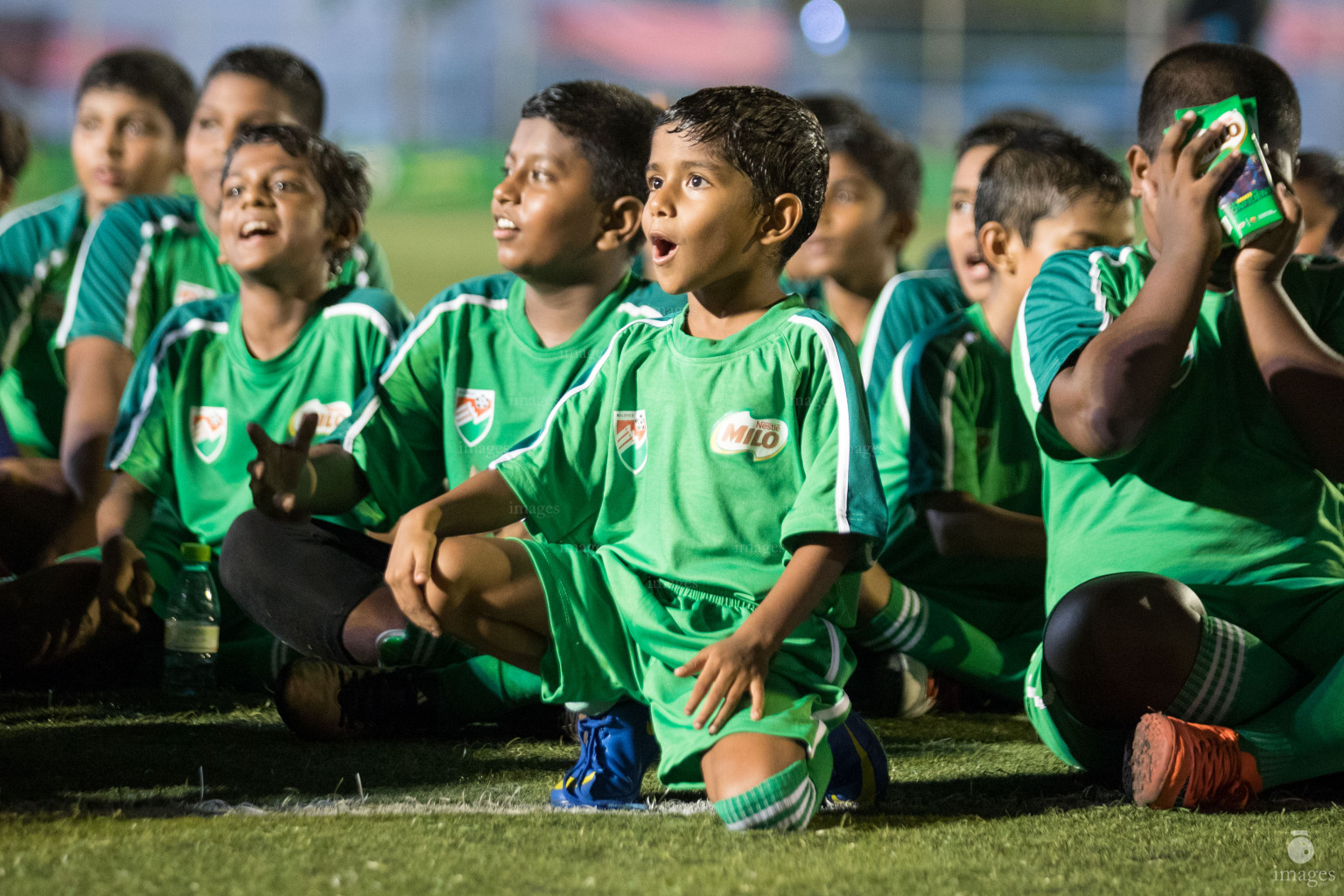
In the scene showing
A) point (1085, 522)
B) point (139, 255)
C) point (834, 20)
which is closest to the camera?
point (1085, 522)

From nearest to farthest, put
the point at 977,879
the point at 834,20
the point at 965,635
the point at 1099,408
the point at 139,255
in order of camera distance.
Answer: the point at 977,879
the point at 1099,408
the point at 965,635
the point at 139,255
the point at 834,20

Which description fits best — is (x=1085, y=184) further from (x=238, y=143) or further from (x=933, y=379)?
(x=238, y=143)

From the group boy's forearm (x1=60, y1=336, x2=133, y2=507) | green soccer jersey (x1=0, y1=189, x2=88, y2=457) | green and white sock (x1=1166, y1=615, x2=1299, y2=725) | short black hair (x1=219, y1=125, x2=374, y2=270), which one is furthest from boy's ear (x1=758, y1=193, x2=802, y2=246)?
green soccer jersey (x1=0, y1=189, x2=88, y2=457)

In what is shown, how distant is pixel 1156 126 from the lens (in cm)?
217

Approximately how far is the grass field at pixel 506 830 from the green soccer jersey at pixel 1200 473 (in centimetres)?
31

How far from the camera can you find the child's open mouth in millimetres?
1922

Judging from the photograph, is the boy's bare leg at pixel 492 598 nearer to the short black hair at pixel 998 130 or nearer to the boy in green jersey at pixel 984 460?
the boy in green jersey at pixel 984 460

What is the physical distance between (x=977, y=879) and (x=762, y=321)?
0.80 metres

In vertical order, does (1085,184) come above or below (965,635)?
above

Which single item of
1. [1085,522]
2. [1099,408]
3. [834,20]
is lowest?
[1085,522]

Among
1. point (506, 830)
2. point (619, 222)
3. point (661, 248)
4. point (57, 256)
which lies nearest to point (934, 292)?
point (619, 222)

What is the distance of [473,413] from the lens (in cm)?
252

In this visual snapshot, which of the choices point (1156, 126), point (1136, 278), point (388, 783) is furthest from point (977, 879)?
point (1156, 126)

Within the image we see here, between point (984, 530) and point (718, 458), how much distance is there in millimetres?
913
